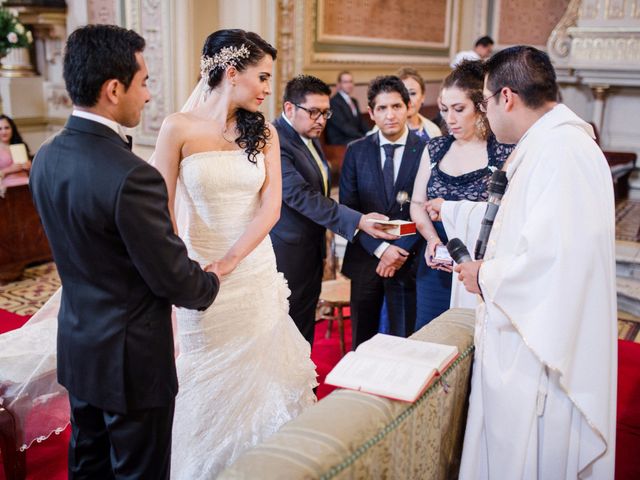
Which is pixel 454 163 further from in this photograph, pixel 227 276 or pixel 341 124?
pixel 341 124

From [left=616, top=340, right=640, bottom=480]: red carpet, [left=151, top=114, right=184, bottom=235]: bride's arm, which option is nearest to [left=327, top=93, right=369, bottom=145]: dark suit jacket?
[left=616, top=340, right=640, bottom=480]: red carpet

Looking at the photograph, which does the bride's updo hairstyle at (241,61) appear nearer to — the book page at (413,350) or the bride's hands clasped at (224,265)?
the bride's hands clasped at (224,265)

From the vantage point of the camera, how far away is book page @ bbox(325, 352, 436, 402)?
182 centimetres

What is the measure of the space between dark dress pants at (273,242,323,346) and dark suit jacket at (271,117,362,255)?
0.15 ft

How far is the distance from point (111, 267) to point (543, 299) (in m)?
1.18

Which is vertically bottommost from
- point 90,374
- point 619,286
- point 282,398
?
point 619,286

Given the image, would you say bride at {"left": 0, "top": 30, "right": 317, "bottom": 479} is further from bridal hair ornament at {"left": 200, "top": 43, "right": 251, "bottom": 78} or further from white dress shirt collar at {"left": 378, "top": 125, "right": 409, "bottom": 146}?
white dress shirt collar at {"left": 378, "top": 125, "right": 409, "bottom": 146}

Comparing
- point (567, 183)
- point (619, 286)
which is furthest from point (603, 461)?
point (619, 286)

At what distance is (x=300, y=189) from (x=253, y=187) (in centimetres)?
66

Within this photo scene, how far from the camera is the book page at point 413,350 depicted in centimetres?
199

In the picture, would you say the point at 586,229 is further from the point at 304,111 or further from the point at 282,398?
the point at 304,111

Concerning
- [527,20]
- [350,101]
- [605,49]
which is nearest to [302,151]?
[350,101]

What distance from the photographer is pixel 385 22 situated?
32.2 ft

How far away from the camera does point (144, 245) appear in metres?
1.76
